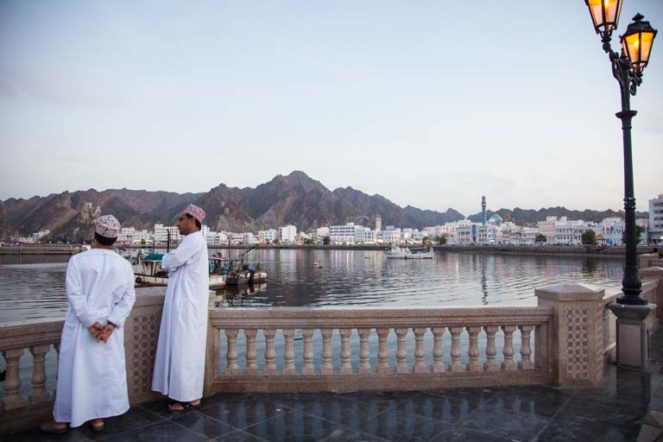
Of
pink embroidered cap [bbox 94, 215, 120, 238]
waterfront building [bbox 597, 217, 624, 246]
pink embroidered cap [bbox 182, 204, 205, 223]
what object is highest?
pink embroidered cap [bbox 182, 204, 205, 223]

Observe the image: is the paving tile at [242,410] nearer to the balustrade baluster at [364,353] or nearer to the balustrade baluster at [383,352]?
the balustrade baluster at [364,353]

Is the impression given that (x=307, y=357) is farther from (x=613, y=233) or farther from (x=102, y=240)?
(x=613, y=233)

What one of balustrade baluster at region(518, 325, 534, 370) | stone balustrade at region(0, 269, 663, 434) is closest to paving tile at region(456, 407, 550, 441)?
stone balustrade at region(0, 269, 663, 434)

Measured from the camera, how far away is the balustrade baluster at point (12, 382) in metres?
4.73

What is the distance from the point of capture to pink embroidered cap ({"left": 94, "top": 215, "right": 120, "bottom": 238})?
184 inches

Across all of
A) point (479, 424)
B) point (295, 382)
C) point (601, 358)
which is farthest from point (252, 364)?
point (601, 358)

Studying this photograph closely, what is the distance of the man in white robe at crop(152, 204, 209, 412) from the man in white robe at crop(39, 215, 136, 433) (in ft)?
2.05

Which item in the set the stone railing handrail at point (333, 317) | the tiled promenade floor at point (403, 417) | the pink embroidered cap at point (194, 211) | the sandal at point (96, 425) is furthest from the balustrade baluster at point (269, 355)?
the sandal at point (96, 425)

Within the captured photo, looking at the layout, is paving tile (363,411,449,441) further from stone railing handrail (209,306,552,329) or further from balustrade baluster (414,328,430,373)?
stone railing handrail (209,306,552,329)

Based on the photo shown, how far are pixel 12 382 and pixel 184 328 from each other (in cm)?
180

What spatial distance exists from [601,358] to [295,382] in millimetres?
4458

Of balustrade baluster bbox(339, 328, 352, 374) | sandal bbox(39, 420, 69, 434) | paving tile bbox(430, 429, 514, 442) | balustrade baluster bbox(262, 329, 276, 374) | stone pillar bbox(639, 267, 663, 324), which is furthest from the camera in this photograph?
stone pillar bbox(639, 267, 663, 324)

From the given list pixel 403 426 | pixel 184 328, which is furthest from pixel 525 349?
pixel 184 328

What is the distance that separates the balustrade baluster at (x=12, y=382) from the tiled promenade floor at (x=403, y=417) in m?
0.34
